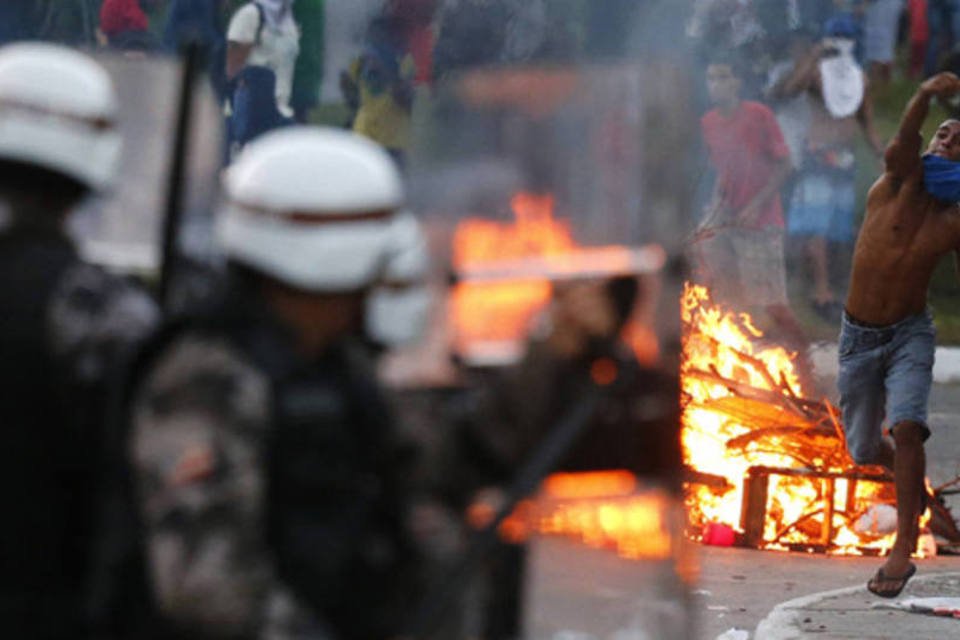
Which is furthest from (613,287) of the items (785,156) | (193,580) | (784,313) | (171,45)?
(785,156)

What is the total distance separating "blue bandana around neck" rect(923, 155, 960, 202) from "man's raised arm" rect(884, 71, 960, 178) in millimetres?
58

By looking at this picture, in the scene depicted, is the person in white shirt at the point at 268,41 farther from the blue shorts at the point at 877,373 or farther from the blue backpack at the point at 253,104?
the blue shorts at the point at 877,373

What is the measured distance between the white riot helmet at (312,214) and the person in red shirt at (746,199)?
34.0 ft

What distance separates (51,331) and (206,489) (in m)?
0.53

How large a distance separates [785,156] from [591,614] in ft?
39.2

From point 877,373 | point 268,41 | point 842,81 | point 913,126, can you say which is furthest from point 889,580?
point 842,81

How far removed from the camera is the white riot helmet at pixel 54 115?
12.5ft

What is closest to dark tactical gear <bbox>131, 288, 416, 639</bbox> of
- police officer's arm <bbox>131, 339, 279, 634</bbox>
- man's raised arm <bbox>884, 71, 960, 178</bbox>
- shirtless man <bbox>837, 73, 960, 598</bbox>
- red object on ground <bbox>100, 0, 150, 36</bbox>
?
police officer's arm <bbox>131, 339, 279, 634</bbox>

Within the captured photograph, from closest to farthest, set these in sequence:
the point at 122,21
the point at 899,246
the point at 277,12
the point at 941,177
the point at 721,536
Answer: the point at 941,177
the point at 899,246
the point at 721,536
the point at 122,21
the point at 277,12

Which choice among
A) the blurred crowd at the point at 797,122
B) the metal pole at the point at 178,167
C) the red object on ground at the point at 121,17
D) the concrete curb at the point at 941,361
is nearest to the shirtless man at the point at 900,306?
the red object on ground at the point at 121,17

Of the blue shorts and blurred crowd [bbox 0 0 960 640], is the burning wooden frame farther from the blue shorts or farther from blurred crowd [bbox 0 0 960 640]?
blurred crowd [bbox 0 0 960 640]

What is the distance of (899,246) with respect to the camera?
9.73 m

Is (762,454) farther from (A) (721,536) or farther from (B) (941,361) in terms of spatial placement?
(B) (941,361)

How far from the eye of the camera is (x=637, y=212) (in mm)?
4148
